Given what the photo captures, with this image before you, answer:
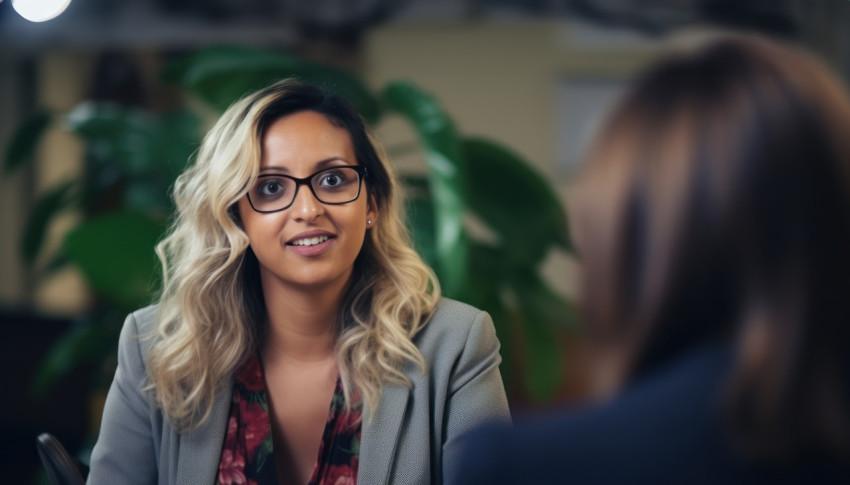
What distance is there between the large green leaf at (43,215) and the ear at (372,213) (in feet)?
5.40

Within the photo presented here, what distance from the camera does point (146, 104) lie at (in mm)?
4383

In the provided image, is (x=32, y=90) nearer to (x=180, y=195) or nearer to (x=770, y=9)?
(x=180, y=195)

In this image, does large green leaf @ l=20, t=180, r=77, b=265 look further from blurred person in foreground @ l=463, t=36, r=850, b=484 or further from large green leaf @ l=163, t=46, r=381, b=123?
blurred person in foreground @ l=463, t=36, r=850, b=484

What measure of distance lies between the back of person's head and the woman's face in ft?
2.17

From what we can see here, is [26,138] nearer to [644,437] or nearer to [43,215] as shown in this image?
[43,215]

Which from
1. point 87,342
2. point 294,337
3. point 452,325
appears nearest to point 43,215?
point 87,342

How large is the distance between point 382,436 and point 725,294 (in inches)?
29.1

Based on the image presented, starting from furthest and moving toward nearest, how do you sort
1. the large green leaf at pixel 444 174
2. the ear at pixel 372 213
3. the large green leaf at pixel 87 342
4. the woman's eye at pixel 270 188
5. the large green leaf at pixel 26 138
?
the large green leaf at pixel 26 138 < the large green leaf at pixel 87 342 < the large green leaf at pixel 444 174 < the ear at pixel 372 213 < the woman's eye at pixel 270 188

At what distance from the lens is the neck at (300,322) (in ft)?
4.52

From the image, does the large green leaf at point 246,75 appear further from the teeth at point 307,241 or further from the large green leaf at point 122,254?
the teeth at point 307,241

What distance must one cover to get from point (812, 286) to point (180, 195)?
1065 millimetres

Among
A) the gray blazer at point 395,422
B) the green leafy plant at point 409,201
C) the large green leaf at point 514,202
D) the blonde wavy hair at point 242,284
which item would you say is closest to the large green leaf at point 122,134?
the green leafy plant at point 409,201

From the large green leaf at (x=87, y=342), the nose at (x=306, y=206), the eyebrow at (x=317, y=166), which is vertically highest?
the eyebrow at (x=317, y=166)

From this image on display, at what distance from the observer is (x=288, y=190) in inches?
50.9
